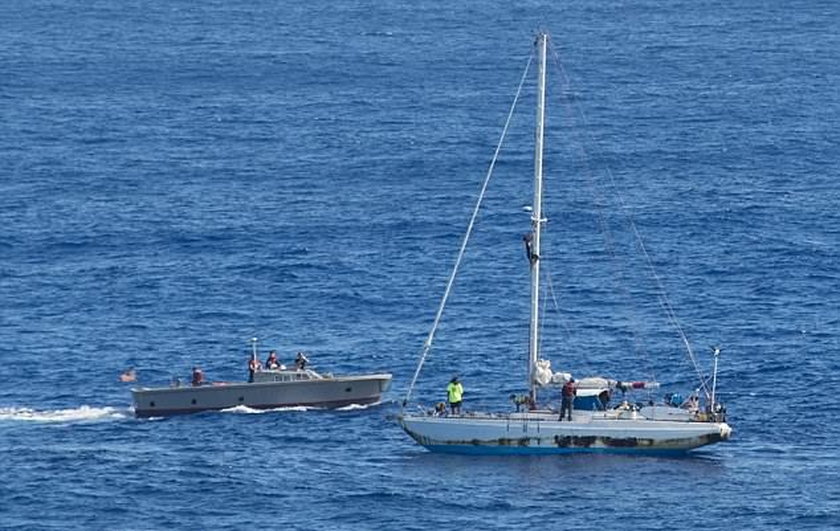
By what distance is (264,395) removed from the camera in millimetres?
134625

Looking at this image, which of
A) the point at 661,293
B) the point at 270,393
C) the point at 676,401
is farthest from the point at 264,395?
the point at 661,293

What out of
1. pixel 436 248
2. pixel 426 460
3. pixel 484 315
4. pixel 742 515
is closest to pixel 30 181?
pixel 436 248

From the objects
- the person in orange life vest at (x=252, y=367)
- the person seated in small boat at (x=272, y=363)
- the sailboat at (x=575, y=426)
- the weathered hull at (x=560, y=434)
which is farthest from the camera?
the person seated in small boat at (x=272, y=363)

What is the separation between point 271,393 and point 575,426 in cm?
1919

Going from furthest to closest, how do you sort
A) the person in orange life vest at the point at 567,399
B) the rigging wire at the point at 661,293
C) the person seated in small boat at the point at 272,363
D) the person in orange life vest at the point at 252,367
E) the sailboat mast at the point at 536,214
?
the rigging wire at the point at 661,293, the person seated in small boat at the point at 272,363, the person in orange life vest at the point at 252,367, the sailboat mast at the point at 536,214, the person in orange life vest at the point at 567,399

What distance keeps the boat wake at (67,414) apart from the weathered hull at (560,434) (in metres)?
18.5

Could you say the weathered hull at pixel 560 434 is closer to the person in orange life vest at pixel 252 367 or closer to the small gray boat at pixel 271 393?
the small gray boat at pixel 271 393

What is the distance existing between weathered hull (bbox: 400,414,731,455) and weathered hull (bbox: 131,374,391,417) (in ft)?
36.3

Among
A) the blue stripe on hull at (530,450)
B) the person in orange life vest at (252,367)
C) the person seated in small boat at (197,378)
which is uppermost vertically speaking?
the person in orange life vest at (252,367)

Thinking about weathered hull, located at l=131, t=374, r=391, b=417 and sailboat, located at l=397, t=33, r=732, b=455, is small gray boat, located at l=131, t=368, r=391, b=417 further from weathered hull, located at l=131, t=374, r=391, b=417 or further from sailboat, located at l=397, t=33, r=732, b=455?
sailboat, located at l=397, t=33, r=732, b=455

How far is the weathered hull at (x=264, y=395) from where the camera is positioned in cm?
13362

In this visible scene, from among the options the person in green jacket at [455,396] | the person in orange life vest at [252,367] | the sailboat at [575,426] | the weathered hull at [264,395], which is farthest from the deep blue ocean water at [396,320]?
the person in green jacket at [455,396]

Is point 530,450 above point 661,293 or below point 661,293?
below

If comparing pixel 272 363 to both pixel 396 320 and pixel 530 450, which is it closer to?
pixel 396 320
